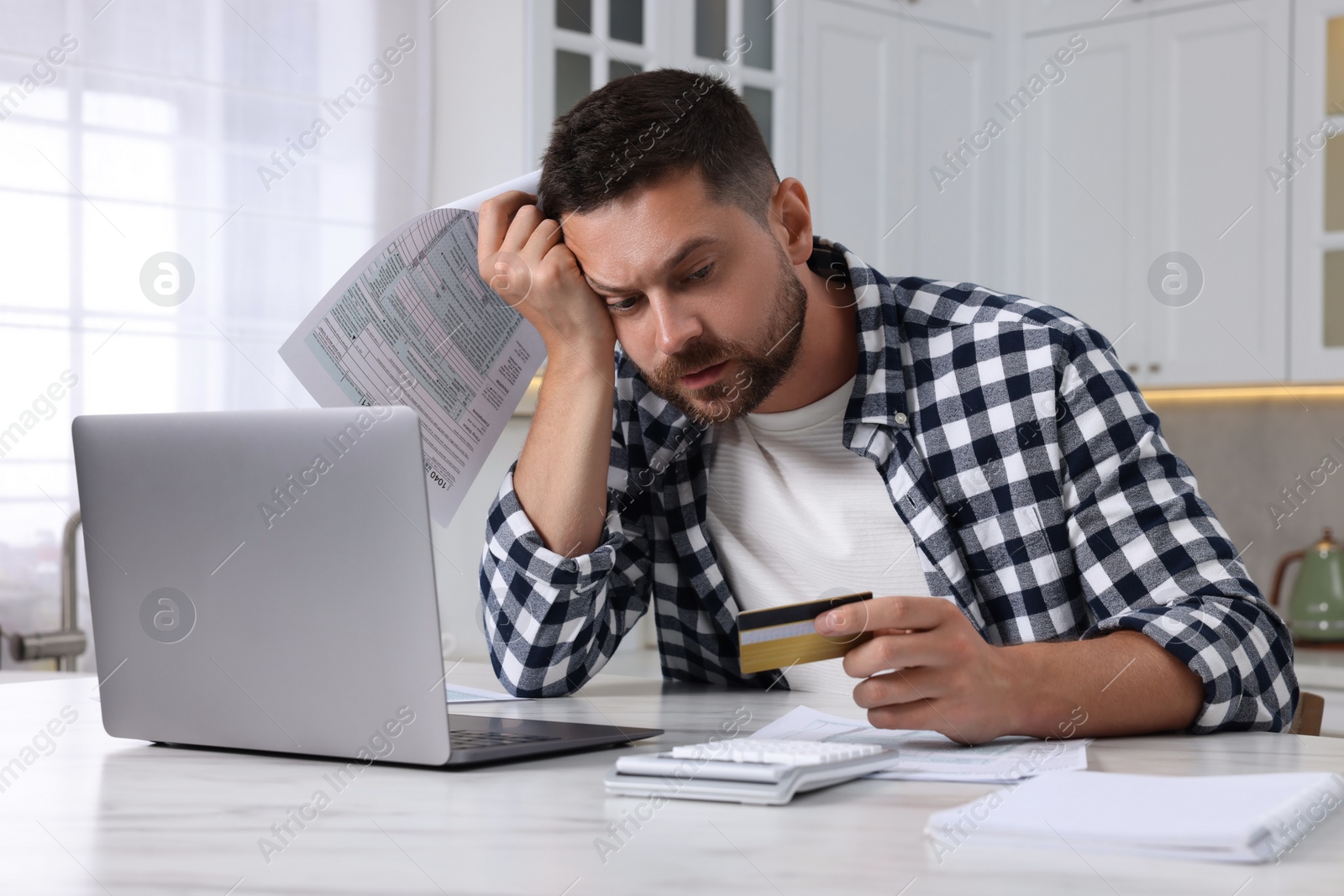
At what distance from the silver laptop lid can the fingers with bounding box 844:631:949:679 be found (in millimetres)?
262

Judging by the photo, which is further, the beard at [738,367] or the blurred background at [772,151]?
the blurred background at [772,151]

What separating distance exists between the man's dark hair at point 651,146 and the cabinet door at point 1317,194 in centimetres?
175

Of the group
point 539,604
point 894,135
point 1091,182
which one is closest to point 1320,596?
point 1091,182

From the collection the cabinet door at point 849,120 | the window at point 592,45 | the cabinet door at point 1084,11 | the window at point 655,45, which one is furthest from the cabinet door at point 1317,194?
the window at point 592,45

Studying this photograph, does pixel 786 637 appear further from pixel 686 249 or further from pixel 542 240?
pixel 542 240

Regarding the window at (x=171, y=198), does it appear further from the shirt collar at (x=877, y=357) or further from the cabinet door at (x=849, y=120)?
the shirt collar at (x=877, y=357)

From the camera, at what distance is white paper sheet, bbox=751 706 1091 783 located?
78cm

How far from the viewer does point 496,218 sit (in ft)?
4.32

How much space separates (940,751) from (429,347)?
59 cm

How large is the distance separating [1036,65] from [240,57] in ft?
5.63

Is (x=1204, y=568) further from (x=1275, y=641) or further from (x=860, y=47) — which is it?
(x=860, y=47)

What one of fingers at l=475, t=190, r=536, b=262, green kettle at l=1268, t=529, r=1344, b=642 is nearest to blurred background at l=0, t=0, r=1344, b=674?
green kettle at l=1268, t=529, r=1344, b=642

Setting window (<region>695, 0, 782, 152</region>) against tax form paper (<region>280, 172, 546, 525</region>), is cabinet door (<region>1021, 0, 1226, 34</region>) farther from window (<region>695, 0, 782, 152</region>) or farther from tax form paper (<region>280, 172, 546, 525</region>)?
tax form paper (<region>280, 172, 546, 525</region>)

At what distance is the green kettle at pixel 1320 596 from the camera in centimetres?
264
